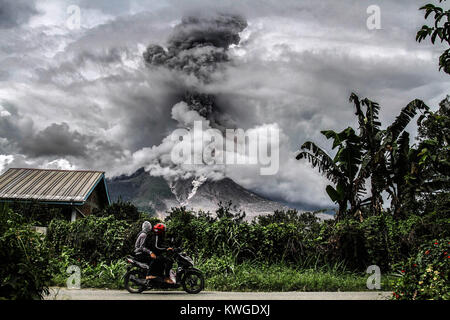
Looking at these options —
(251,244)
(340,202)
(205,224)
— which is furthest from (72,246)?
(340,202)

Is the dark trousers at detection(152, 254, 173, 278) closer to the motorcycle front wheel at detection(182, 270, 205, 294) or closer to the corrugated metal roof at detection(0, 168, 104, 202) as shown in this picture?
the motorcycle front wheel at detection(182, 270, 205, 294)

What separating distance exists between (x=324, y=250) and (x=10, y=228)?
911 centimetres

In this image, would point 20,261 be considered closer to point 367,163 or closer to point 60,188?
point 367,163

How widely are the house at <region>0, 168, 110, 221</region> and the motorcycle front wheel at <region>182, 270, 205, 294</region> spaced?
14081 millimetres

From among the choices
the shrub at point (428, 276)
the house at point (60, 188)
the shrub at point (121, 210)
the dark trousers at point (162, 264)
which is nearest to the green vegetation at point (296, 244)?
the shrub at point (428, 276)

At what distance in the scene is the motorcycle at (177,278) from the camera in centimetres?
823

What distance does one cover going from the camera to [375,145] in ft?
54.2

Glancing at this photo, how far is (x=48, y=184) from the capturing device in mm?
24719

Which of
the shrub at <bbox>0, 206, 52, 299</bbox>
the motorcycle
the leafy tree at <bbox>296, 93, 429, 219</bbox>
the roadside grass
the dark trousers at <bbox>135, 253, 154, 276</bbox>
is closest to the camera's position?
the shrub at <bbox>0, 206, 52, 299</bbox>

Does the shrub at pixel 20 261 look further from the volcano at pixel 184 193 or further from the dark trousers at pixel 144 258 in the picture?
the volcano at pixel 184 193

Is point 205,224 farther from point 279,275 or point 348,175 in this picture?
point 348,175

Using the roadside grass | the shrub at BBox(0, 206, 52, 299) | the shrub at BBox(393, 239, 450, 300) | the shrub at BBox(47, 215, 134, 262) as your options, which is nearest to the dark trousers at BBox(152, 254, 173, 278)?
the roadside grass

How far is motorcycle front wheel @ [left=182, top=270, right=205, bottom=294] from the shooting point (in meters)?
8.23
